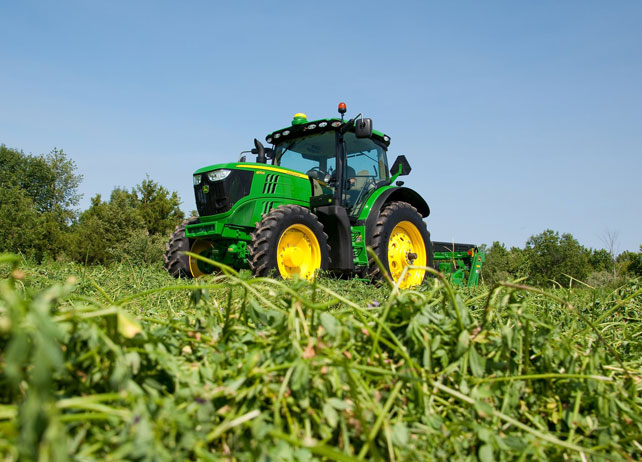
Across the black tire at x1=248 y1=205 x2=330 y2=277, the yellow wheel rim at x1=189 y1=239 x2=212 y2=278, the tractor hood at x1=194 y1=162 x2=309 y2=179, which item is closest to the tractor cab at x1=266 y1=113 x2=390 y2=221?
the tractor hood at x1=194 y1=162 x2=309 y2=179

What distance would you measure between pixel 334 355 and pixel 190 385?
0.27 metres

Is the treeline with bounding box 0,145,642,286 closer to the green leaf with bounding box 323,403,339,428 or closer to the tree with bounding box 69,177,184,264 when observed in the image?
the tree with bounding box 69,177,184,264

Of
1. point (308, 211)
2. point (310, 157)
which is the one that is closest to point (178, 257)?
point (308, 211)

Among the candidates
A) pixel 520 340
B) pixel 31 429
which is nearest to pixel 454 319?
pixel 520 340

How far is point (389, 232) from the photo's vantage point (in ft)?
22.6

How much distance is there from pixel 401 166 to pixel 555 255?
28412mm

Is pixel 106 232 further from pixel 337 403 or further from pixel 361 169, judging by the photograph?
pixel 337 403

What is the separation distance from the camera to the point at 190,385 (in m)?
0.83

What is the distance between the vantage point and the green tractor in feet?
19.4

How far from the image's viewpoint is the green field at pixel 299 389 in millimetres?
639

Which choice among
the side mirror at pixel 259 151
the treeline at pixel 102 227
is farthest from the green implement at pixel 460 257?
the treeline at pixel 102 227

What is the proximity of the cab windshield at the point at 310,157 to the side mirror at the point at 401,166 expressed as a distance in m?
1.31

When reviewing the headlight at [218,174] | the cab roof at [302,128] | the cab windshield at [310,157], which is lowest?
the headlight at [218,174]

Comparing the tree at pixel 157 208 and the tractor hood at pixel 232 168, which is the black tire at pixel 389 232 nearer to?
the tractor hood at pixel 232 168
